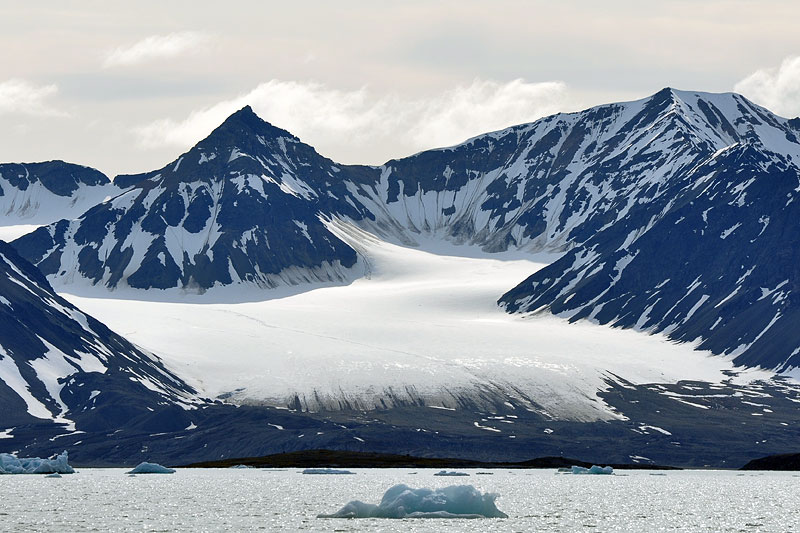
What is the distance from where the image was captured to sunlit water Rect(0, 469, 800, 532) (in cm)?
10569

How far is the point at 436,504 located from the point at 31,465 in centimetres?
8355

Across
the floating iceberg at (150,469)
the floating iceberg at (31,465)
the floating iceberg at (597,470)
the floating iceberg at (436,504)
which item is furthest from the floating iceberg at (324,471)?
the floating iceberg at (436,504)

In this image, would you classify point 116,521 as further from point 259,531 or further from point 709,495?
point 709,495

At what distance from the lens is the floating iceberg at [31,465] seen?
17788 cm

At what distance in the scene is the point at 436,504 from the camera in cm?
11350

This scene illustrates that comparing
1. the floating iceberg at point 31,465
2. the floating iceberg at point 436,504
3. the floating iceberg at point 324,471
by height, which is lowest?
the floating iceberg at point 324,471

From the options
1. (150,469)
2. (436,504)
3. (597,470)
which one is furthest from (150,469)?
(436,504)

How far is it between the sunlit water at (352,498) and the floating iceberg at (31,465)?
2.18m


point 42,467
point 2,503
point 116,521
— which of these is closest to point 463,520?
point 116,521

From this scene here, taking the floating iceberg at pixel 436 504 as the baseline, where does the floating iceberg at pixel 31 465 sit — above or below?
above

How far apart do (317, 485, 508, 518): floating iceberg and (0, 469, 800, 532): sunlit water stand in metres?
1.77

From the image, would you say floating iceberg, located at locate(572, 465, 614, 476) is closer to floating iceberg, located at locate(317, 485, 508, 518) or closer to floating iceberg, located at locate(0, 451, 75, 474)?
floating iceberg, located at locate(0, 451, 75, 474)

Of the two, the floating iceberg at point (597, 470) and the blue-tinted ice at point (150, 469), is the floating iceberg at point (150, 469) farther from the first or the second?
the floating iceberg at point (597, 470)

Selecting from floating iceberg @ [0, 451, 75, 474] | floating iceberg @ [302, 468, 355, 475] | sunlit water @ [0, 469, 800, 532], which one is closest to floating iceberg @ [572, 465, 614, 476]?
sunlit water @ [0, 469, 800, 532]
